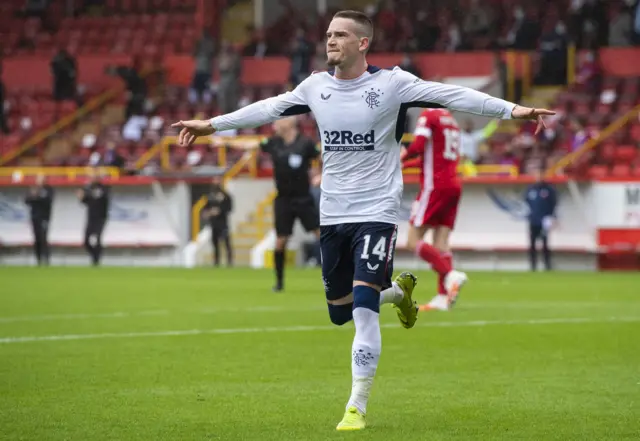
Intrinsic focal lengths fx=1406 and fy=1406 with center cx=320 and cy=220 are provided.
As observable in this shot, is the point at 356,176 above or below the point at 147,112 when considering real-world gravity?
above

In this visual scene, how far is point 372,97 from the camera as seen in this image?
8031mm

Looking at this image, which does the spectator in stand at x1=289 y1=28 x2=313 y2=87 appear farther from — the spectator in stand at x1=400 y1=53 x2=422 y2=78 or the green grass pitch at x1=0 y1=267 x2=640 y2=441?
the green grass pitch at x1=0 y1=267 x2=640 y2=441

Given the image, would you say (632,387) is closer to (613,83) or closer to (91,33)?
(613,83)

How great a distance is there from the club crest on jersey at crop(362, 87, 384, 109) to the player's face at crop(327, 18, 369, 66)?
8.6 inches

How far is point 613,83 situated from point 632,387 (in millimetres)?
25649

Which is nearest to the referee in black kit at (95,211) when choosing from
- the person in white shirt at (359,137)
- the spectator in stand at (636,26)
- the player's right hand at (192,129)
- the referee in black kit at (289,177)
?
the referee in black kit at (289,177)

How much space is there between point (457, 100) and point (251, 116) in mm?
1259

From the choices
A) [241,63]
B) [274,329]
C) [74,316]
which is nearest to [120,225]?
[241,63]

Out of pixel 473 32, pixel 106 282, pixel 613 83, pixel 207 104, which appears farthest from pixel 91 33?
pixel 106 282

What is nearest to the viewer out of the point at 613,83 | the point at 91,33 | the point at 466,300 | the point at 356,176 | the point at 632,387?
the point at 356,176

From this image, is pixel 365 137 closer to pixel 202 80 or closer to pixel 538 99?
pixel 538 99

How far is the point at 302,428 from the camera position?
745 cm

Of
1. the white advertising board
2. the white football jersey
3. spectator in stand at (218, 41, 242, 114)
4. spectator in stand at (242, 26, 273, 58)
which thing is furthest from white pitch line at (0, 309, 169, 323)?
spectator in stand at (242, 26, 273, 58)

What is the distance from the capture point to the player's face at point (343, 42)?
7883mm
